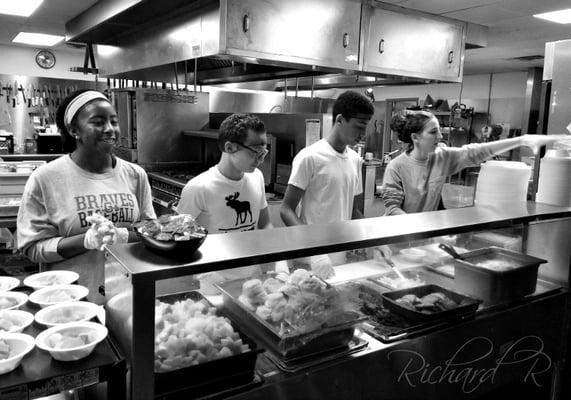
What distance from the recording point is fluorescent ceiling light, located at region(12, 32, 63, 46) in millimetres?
7552

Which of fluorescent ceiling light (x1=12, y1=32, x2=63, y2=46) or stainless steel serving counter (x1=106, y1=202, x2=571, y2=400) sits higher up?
fluorescent ceiling light (x1=12, y1=32, x2=63, y2=46)

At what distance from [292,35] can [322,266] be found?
2215 mm

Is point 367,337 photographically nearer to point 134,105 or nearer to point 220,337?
point 220,337

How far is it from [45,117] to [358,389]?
28.0ft

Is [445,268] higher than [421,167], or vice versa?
[421,167]

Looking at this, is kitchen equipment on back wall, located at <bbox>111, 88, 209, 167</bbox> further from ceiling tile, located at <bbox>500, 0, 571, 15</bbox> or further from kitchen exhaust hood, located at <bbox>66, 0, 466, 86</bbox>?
ceiling tile, located at <bbox>500, 0, 571, 15</bbox>

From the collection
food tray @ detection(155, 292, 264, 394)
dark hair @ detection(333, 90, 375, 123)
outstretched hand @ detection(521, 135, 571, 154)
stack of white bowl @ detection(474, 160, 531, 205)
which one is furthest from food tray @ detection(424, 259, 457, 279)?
food tray @ detection(155, 292, 264, 394)

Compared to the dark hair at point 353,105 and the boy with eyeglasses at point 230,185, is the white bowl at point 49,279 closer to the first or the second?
the boy with eyeglasses at point 230,185

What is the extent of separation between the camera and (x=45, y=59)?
966cm

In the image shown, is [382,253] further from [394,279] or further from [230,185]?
[230,185]

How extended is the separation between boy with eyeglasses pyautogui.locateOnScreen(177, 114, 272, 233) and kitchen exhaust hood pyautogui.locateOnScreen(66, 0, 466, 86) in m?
1.14

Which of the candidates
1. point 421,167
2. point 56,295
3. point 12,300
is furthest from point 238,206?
point 421,167

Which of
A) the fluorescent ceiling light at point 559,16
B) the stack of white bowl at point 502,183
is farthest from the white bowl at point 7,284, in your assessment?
the fluorescent ceiling light at point 559,16

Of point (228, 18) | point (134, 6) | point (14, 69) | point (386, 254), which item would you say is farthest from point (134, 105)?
point (14, 69)
